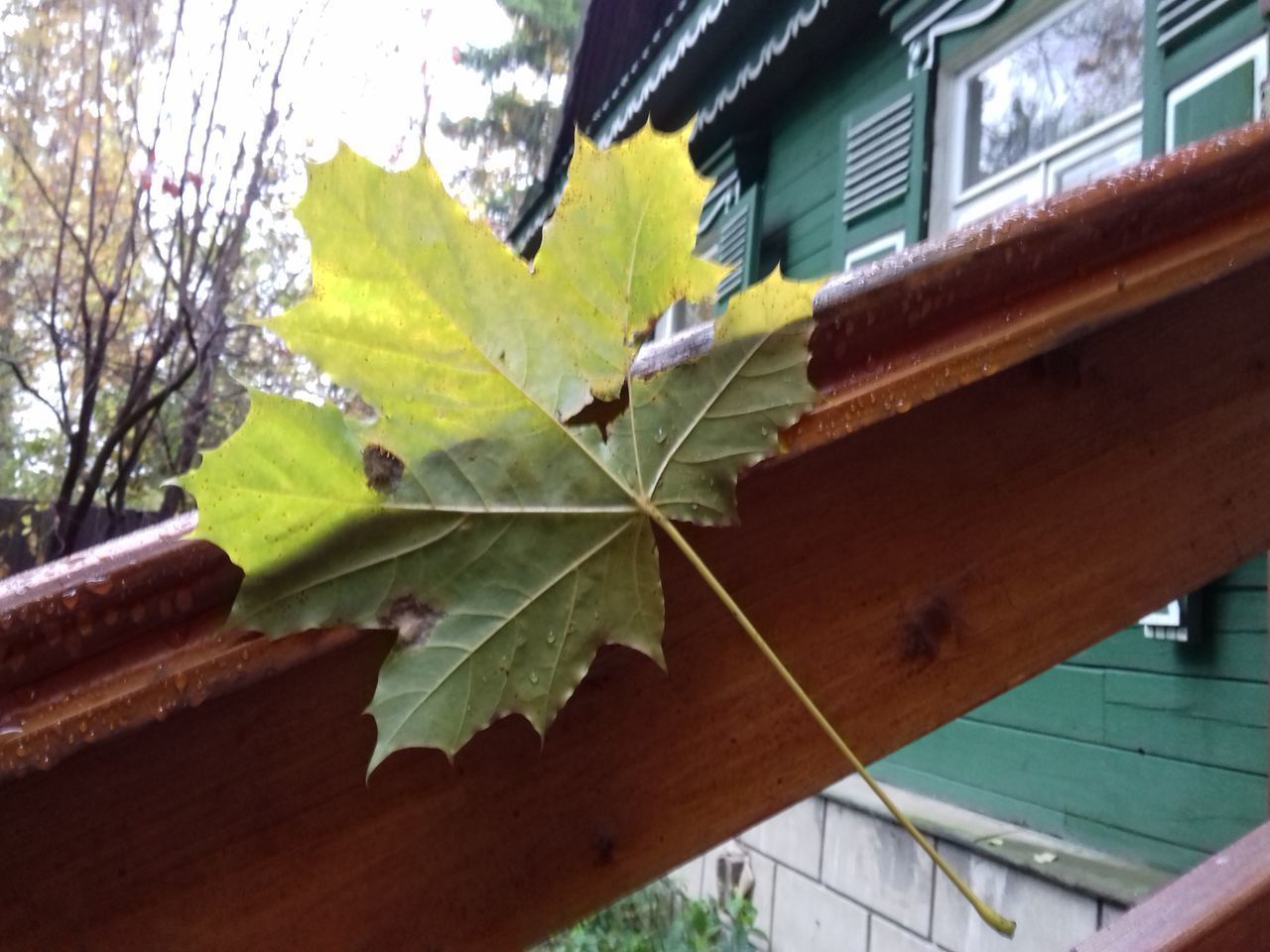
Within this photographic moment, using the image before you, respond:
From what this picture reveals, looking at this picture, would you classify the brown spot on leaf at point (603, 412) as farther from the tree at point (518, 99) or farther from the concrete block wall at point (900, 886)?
the tree at point (518, 99)

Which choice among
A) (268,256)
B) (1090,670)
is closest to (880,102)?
(1090,670)

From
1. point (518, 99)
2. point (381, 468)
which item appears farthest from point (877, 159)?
point (518, 99)

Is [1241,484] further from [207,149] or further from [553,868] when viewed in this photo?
[207,149]

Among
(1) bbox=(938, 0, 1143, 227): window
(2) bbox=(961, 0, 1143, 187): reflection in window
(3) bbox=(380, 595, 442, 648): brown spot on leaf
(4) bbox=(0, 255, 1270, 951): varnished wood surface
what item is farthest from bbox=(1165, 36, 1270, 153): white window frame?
(3) bbox=(380, 595, 442, 648): brown spot on leaf

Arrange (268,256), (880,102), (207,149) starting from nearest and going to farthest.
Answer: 1. (880,102)
2. (207,149)
3. (268,256)

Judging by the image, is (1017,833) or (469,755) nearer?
(469,755)
